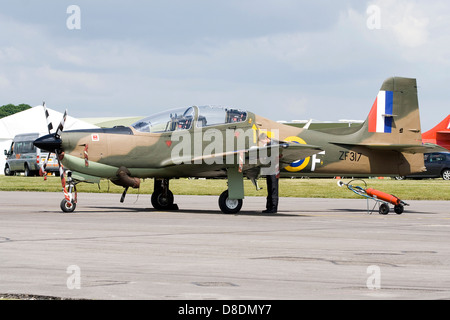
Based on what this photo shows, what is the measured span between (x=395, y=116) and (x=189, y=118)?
278 inches

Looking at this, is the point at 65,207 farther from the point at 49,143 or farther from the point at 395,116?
the point at 395,116

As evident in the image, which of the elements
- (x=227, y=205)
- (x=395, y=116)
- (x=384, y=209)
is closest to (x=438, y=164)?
(x=395, y=116)

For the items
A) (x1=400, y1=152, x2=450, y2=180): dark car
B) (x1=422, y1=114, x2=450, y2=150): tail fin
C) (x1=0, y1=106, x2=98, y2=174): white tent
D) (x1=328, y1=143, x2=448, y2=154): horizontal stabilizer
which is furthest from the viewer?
(x1=0, y1=106, x2=98, y2=174): white tent

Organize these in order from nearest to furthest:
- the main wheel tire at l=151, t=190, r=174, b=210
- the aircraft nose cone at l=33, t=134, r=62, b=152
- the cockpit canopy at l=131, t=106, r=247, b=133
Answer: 1. the aircraft nose cone at l=33, t=134, r=62, b=152
2. the cockpit canopy at l=131, t=106, r=247, b=133
3. the main wheel tire at l=151, t=190, r=174, b=210

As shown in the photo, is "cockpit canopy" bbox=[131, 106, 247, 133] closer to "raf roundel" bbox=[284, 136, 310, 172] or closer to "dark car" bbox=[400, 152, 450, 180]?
"raf roundel" bbox=[284, 136, 310, 172]

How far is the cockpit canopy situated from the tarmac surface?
3.41 m

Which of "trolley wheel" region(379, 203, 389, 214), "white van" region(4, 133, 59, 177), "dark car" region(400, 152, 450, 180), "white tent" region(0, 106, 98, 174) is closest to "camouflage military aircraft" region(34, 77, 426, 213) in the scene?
"trolley wheel" region(379, 203, 389, 214)

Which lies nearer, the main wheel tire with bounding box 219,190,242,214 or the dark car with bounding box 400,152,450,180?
the main wheel tire with bounding box 219,190,242,214

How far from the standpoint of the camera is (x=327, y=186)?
36.5m

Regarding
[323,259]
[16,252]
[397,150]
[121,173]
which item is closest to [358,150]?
[397,150]

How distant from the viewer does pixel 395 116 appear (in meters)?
21.7

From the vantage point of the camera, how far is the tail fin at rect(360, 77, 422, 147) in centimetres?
2161

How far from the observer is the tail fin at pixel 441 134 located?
175 feet

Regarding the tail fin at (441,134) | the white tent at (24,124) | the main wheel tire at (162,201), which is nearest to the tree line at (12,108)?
the white tent at (24,124)
